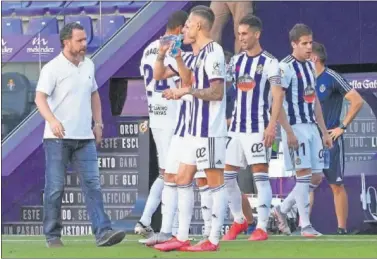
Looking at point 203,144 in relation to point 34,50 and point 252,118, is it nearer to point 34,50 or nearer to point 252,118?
point 252,118

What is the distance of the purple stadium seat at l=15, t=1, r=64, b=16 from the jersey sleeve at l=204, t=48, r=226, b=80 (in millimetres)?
7390

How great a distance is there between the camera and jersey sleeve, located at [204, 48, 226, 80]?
9.84 metres

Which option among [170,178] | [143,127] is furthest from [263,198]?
[143,127]

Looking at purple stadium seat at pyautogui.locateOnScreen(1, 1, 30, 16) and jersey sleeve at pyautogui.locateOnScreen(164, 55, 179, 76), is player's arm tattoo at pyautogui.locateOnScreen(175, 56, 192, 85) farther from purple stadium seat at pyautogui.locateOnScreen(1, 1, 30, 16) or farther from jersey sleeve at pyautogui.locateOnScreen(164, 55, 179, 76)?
purple stadium seat at pyautogui.locateOnScreen(1, 1, 30, 16)

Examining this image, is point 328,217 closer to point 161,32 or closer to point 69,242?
point 161,32

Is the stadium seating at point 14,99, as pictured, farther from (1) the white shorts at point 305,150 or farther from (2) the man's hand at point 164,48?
(2) the man's hand at point 164,48

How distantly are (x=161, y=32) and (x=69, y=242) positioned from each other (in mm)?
4016

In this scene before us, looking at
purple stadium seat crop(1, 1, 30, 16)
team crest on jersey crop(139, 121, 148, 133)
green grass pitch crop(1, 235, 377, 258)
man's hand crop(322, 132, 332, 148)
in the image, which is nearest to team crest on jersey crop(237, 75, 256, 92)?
man's hand crop(322, 132, 332, 148)

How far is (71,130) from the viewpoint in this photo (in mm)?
10680

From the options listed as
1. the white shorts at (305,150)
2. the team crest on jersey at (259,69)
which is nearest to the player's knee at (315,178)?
the white shorts at (305,150)

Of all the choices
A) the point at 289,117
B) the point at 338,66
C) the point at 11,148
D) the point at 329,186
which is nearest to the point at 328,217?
the point at 329,186

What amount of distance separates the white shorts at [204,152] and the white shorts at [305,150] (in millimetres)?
2159

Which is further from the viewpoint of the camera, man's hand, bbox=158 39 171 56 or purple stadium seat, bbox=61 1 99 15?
purple stadium seat, bbox=61 1 99 15

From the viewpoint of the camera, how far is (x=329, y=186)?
14.5 m
